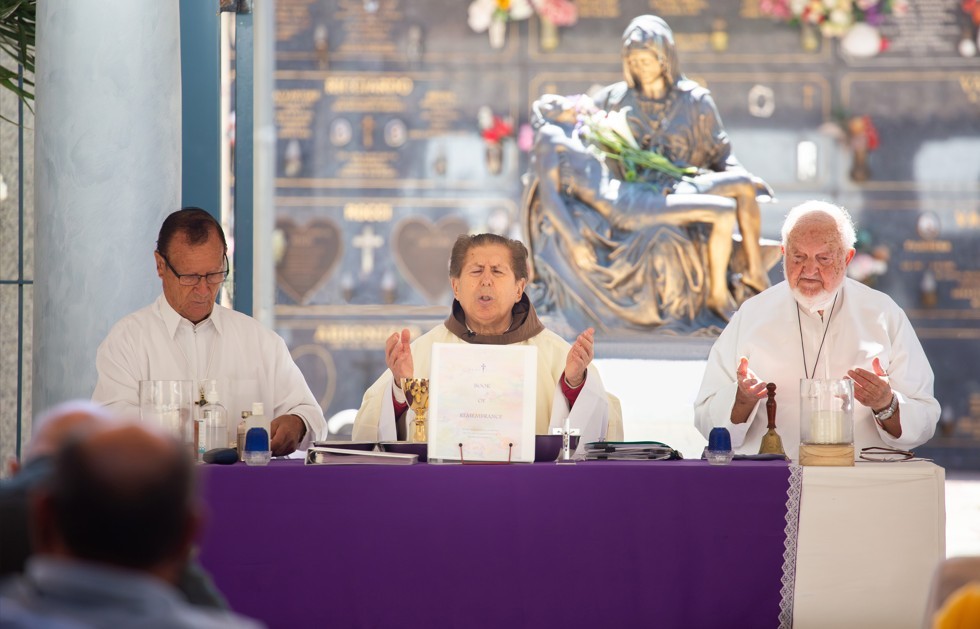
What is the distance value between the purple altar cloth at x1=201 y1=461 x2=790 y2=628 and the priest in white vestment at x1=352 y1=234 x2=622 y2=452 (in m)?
0.64

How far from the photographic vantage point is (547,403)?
14.8ft

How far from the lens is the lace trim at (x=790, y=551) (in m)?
3.41

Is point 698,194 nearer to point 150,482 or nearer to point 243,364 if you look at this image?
point 243,364

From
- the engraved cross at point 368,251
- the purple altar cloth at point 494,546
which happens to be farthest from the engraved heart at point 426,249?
the purple altar cloth at point 494,546

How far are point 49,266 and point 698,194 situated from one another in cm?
467

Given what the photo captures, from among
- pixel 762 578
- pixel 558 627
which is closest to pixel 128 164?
pixel 558 627

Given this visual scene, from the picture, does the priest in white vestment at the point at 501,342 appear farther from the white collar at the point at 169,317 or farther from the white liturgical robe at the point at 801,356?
the white collar at the point at 169,317

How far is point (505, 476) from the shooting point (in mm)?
3412

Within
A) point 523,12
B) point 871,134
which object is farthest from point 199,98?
point 871,134

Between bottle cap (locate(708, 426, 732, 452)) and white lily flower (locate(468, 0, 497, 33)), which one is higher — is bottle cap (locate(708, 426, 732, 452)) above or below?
below

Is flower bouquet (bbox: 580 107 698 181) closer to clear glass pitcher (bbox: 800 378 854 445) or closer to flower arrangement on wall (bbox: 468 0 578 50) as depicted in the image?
flower arrangement on wall (bbox: 468 0 578 50)

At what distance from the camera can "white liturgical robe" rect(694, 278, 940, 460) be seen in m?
4.30

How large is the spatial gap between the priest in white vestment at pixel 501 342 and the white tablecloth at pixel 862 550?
2.77 feet

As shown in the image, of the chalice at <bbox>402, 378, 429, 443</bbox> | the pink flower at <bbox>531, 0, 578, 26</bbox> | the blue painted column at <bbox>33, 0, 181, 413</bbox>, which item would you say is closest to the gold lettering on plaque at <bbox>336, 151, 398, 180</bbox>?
the pink flower at <bbox>531, 0, 578, 26</bbox>
